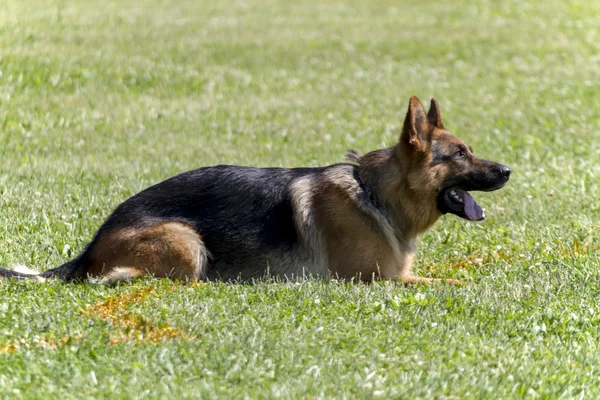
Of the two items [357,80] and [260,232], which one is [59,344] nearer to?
[260,232]

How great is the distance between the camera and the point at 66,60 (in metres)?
17.1

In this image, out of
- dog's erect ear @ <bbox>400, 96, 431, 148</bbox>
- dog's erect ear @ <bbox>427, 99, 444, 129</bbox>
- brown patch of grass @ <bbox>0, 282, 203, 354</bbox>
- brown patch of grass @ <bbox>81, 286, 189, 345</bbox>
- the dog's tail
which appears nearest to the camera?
brown patch of grass @ <bbox>0, 282, 203, 354</bbox>

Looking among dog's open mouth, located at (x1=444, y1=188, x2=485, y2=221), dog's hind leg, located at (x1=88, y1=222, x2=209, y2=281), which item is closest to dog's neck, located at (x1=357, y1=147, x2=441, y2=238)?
dog's open mouth, located at (x1=444, y1=188, x2=485, y2=221)

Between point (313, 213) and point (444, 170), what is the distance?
1.15 meters

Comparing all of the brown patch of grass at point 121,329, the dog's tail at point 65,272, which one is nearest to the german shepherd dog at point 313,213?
the dog's tail at point 65,272

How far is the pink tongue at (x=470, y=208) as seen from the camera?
757cm

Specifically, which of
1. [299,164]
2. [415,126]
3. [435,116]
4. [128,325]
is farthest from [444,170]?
[299,164]

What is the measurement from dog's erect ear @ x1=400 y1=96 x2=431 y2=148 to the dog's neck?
0.21m

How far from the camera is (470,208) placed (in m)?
7.60

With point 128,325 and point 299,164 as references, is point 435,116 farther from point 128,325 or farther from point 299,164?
point 299,164

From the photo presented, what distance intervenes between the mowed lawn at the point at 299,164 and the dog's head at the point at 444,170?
2.45 ft

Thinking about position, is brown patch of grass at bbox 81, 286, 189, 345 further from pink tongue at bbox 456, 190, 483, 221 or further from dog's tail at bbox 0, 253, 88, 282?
pink tongue at bbox 456, 190, 483, 221

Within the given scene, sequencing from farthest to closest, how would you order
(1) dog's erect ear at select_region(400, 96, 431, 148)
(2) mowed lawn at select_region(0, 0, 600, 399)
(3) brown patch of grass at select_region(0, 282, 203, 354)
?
(1) dog's erect ear at select_region(400, 96, 431, 148), (3) brown patch of grass at select_region(0, 282, 203, 354), (2) mowed lawn at select_region(0, 0, 600, 399)

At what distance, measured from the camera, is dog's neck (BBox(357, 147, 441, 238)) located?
7.57 m
